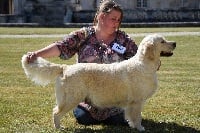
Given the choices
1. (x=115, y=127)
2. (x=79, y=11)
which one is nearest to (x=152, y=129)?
(x=115, y=127)

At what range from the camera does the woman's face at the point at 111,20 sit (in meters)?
8.09

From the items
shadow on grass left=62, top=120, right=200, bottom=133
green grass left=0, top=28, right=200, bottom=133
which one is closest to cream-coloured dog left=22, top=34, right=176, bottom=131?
shadow on grass left=62, top=120, right=200, bottom=133

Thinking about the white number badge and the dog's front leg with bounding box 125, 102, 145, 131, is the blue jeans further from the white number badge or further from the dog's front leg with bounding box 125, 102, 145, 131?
the white number badge

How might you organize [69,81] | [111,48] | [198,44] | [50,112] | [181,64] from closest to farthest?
[69,81] < [111,48] < [50,112] < [181,64] < [198,44]

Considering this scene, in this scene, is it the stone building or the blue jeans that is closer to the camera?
the blue jeans

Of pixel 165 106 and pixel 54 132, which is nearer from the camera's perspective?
pixel 54 132

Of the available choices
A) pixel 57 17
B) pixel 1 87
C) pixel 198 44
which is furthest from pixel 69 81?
pixel 57 17

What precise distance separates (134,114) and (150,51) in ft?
3.10

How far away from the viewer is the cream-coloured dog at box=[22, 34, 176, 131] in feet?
25.3

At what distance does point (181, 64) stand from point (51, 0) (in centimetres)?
3926

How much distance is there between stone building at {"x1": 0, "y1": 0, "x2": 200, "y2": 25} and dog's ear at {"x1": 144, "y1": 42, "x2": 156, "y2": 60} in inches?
1641

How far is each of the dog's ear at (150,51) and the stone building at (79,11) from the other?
41.7 m

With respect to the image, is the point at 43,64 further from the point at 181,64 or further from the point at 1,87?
the point at 181,64

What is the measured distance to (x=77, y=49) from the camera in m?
8.48
